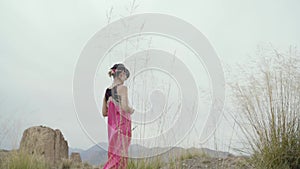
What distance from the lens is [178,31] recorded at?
4152 mm

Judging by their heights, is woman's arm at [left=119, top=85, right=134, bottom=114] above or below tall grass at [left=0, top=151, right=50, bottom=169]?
above

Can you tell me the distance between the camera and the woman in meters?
2.84

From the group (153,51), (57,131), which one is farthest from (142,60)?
(57,131)

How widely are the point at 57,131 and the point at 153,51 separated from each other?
139 inches

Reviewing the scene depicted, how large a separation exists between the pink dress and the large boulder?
10.4 ft

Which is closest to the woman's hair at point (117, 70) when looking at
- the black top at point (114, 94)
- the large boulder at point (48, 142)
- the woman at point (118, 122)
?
the woman at point (118, 122)

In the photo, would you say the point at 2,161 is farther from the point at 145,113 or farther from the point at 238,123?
the point at 238,123

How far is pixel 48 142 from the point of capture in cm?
615

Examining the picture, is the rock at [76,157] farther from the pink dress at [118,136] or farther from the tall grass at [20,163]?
the pink dress at [118,136]

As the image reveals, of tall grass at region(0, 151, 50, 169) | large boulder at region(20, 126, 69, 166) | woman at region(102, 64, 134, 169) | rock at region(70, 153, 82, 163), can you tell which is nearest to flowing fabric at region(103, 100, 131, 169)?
woman at region(102, 64, 134, 169)

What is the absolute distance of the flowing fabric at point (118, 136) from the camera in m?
2.88

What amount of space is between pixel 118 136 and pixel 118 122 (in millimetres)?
114

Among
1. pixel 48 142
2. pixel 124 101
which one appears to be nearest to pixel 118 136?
pixel 124 101

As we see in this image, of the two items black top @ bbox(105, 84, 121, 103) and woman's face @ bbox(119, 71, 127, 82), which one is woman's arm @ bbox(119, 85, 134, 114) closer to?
black top @ bbox(105, 84, 121, 103)
